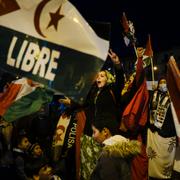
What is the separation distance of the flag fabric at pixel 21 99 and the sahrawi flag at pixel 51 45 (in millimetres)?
1296

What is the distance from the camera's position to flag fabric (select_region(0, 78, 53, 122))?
445 cm

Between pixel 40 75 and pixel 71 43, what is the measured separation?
31 cm

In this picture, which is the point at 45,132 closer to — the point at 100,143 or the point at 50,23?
the point at 100,143

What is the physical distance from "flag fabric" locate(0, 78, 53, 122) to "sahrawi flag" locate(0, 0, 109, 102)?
1.30m

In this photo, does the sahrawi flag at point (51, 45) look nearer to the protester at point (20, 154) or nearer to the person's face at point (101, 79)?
the person's face at point (101, 79)

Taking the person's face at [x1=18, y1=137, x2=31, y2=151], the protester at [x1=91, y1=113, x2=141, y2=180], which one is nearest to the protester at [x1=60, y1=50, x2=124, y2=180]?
the protester at [x1=91, y1=113, x2=141, y2=180]

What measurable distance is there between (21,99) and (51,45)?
180 cm

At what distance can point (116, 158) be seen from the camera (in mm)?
4391

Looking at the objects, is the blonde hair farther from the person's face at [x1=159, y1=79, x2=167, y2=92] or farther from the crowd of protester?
the person's face at [x1=159, y1=79, x2=167, y2=92]

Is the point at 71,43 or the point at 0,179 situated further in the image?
the point at 0,179

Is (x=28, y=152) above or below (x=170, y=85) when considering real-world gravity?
below

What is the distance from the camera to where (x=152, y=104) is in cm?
670

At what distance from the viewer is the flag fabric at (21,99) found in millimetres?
4445

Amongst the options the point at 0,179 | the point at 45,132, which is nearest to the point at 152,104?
the point at 45,132
